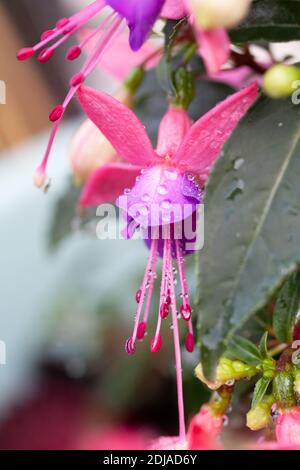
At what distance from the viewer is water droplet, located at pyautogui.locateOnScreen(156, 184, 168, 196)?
50 centimetres

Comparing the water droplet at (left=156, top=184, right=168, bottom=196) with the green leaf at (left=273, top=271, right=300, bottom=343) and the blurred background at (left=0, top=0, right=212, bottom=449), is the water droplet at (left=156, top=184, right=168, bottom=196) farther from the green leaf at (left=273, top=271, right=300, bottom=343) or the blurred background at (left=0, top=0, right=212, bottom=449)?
the blurred background at (left=0, top=0, right=212, bottom=449)

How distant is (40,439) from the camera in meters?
1.34

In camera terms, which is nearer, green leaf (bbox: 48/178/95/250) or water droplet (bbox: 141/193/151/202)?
water droplet (bbox: 141/193/151/202)

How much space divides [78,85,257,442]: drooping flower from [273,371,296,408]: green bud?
0.21 feet

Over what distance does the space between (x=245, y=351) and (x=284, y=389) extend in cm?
4

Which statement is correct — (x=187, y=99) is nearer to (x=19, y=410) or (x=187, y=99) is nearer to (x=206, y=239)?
(x=206, y=239)

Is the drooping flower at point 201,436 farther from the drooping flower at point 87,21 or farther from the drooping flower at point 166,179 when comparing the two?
the drooping flower at point 87,21

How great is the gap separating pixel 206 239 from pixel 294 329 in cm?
17

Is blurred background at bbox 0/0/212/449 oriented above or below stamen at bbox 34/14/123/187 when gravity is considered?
below

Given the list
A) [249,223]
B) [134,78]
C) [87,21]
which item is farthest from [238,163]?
[134,78]

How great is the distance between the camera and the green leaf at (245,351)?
0.53 m

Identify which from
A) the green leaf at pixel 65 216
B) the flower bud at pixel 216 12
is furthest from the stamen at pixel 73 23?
the green leaf at pixel 65 216

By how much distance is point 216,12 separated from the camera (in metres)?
0.38

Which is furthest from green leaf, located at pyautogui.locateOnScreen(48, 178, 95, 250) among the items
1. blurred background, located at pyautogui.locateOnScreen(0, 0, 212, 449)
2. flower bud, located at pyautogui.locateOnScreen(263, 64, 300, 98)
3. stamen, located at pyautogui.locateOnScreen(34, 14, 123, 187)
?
flower bud, located at pyautogui.locateOnScreen(263, 64, 300, 98)
